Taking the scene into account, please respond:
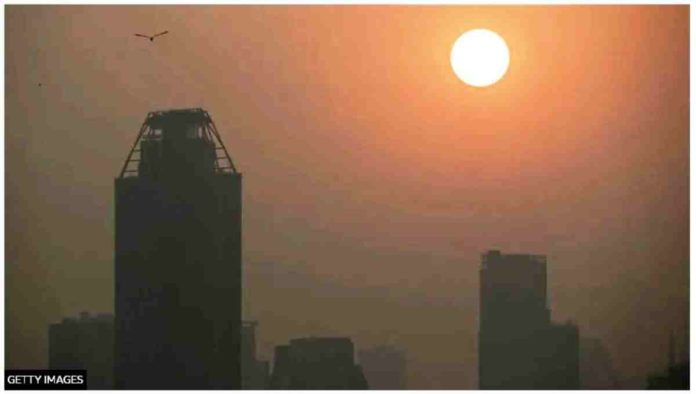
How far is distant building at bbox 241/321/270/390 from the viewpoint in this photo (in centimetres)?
444

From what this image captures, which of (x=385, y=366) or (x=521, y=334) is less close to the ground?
(x=521, y=334)

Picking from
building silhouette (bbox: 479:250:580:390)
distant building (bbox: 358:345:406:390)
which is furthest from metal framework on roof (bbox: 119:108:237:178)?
building silhouette (bbox: 479:250:580:390)

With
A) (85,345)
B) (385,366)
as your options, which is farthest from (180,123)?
(385,366)

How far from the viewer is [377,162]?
4465mm

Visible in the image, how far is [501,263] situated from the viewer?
4.43 meters

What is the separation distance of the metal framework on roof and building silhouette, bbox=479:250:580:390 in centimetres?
102

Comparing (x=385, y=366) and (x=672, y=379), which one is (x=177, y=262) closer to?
(x=385, y=366)

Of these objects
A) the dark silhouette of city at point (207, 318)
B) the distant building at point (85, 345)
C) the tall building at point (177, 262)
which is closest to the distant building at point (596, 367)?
the dark silhouette of city at point (207, 318)

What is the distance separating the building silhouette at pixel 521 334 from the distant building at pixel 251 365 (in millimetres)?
783

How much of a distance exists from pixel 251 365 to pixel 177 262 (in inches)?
18.2

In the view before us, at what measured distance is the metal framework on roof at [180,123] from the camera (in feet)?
14.6

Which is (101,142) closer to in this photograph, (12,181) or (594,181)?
(12,181)

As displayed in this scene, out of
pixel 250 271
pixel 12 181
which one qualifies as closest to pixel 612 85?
pixel 250 271

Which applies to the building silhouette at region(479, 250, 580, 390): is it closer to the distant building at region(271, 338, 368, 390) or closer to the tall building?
the distant building at region(271, 338, 368, 390)
